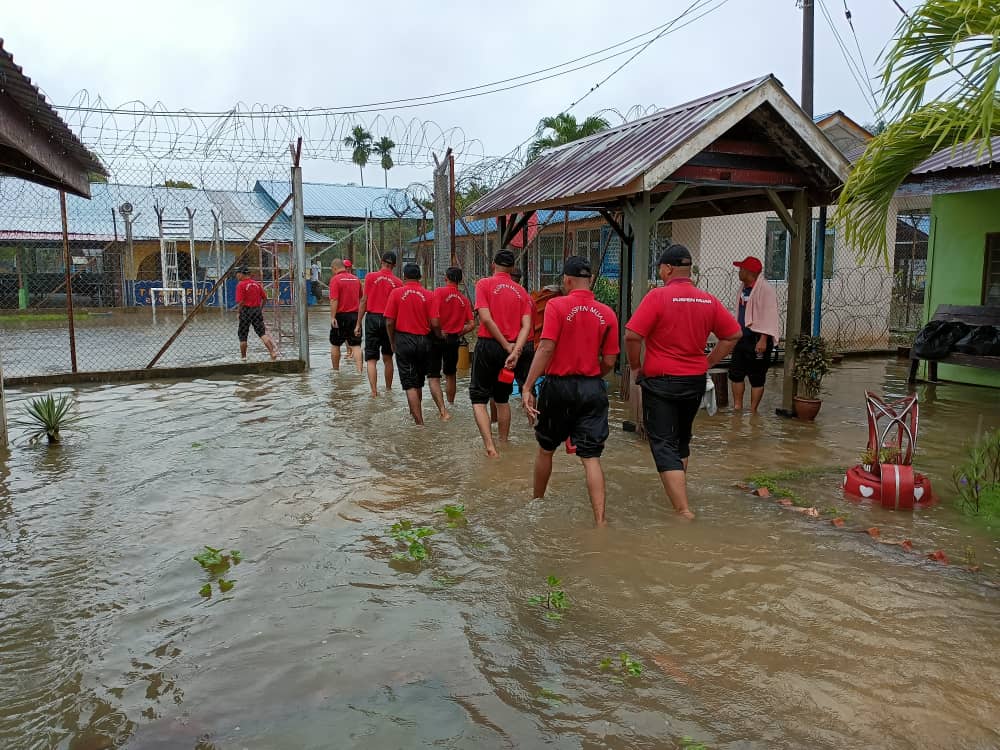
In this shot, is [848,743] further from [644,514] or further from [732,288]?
[732,288]

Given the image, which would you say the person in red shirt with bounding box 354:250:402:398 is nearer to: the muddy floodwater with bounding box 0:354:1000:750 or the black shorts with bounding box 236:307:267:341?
the muddy floodwater with bounding box 0:354:1000:750

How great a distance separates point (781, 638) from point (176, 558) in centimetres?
349

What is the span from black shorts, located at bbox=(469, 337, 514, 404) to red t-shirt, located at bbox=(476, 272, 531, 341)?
0.18m

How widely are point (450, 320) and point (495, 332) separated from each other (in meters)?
1.54

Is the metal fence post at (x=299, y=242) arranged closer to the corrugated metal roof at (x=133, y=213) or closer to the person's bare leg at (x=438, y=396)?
the person's bare leg at (x=438, y=396)

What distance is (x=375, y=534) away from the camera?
16.5 feet

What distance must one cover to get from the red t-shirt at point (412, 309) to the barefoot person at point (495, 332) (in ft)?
4.01

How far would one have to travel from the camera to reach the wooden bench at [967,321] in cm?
1000

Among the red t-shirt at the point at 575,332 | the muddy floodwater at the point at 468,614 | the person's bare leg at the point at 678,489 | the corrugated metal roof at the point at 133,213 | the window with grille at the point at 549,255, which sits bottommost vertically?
the muddy floodwater at the point at 468,614

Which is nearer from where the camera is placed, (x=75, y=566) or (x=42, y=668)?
(x=42, y=668)

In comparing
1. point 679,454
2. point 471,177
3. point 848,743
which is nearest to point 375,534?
point 679,454

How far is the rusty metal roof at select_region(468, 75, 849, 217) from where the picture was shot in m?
7.11

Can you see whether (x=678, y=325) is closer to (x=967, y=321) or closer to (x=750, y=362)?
(x=750, y=362)

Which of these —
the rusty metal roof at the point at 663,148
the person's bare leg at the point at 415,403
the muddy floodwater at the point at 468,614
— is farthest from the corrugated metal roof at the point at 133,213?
the muddy floodwater at the point at 468,614
